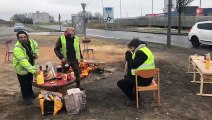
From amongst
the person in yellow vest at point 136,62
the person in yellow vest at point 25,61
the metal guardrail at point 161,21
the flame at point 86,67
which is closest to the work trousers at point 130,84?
the person in yellow vest at point 136,62

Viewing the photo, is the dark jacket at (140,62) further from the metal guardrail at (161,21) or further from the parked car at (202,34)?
the metal guardrail at (161,21)

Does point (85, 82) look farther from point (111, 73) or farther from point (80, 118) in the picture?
point (80, 118)

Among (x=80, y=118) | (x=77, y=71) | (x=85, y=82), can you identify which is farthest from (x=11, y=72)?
(x=80, y=118)

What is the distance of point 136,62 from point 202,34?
14488 millimetres

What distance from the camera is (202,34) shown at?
20297 millimetres

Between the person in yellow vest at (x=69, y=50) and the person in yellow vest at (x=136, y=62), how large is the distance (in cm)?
150

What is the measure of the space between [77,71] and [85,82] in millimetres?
1589

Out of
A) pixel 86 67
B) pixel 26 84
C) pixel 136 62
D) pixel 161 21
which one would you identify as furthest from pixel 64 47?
pixel 161 21

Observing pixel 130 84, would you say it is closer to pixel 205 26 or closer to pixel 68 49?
pixel 68 49

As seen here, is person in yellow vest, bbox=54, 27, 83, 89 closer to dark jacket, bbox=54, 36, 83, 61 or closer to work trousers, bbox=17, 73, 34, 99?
dark jacket, bbox=54, 36, 83, 61

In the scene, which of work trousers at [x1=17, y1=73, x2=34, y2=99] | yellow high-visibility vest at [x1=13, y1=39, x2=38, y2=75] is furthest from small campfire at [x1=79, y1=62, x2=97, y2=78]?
yellow high-visibility vest at [x1=13, y1=39, x2=38, y2=75]

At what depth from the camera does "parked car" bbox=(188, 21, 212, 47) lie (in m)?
19.9

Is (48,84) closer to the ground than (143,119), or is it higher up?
higher up

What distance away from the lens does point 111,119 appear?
21.3ft
